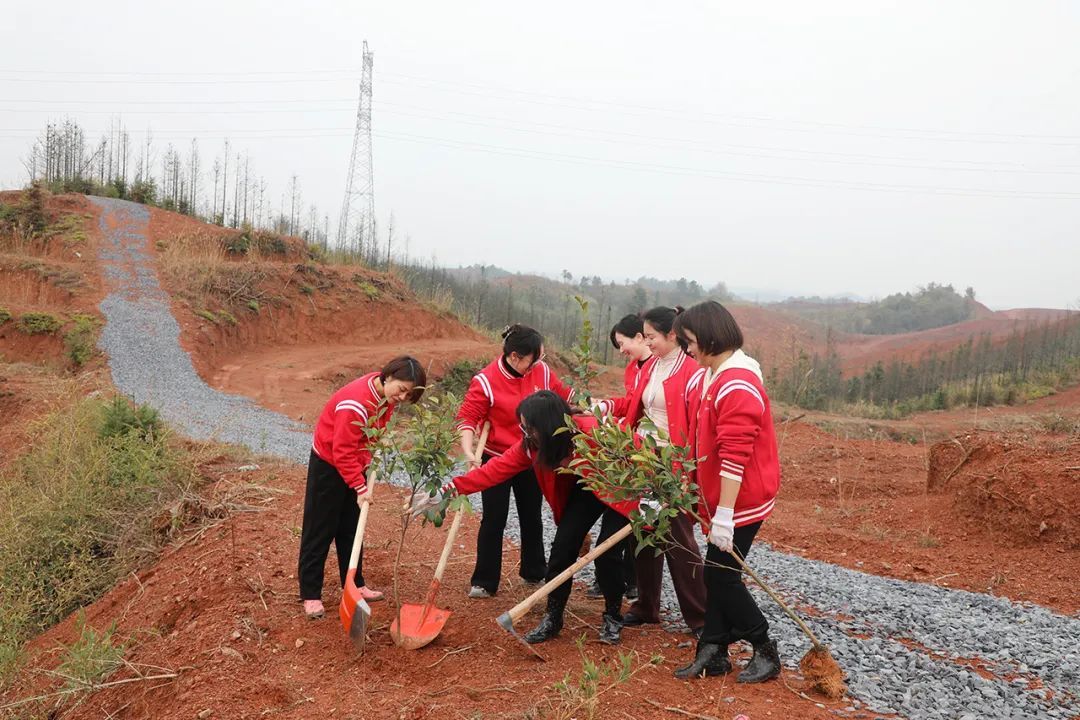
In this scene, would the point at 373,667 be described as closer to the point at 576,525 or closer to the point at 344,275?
the point at 576,525

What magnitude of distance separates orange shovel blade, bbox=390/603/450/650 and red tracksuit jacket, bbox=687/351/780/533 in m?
1.29

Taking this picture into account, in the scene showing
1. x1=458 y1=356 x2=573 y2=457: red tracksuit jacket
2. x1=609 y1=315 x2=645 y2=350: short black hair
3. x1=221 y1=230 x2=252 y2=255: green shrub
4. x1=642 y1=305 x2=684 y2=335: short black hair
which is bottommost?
x1=458 y1=356 x2=573 y2=457: red tracksuit jacket

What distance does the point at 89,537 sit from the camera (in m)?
5.48

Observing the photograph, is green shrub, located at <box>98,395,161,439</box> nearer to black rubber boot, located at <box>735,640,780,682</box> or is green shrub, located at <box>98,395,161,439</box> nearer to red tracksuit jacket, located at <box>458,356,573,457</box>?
red tracksuit jacket, located at <box>458,356,573,457</box>

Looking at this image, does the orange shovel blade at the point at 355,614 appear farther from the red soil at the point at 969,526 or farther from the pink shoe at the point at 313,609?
the red soil at the point at 969,526

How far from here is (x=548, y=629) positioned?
3.46 meters

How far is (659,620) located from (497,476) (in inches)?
42.0

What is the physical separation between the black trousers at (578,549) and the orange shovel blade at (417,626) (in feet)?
1.66

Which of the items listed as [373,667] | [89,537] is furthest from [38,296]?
[373,667]

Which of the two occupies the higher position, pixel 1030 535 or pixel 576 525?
pixel 576 525

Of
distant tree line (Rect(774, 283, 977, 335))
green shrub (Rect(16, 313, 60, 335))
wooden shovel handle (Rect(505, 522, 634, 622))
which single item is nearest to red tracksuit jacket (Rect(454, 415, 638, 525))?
wooden shovel handle (Rect(505, 522, 634, 622))

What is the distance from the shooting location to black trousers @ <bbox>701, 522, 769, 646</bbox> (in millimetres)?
2994

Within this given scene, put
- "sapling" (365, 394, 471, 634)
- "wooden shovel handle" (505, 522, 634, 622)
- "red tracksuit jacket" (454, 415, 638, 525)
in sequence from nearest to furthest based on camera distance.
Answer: "wooden shovel handle" (505, 522, 634, 622) → "sapling" (365, 394, 471, 634) → "red tracksuit jacket" (454, 415, 638, 525)

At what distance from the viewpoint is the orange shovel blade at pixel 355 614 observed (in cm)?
333
